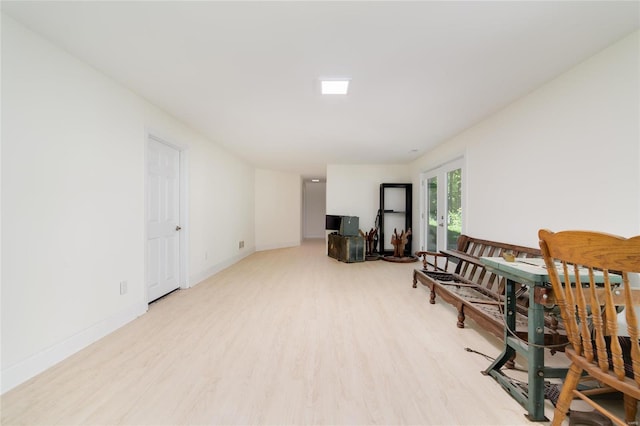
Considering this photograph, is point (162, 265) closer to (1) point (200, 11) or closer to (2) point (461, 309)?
(1) point (200, 11)

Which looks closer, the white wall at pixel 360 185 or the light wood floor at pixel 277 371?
the light wood floor at pixel 277 371

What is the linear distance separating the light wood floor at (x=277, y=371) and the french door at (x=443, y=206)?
6.26ft

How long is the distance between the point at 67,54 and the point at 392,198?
6154 millimetres

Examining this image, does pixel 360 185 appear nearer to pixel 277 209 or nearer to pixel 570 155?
pixel 277 209

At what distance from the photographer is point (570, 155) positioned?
7.47ft

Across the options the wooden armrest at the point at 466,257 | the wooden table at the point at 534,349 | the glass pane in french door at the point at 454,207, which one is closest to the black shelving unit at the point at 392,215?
the glass pane in french door at the point at 454,207

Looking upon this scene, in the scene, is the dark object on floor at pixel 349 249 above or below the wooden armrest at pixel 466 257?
below

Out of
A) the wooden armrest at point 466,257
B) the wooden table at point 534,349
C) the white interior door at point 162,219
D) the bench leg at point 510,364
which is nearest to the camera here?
the wooden table at point 534,349

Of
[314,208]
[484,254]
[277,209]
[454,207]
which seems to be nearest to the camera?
[484,254]

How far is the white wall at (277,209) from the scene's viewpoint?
7406mm

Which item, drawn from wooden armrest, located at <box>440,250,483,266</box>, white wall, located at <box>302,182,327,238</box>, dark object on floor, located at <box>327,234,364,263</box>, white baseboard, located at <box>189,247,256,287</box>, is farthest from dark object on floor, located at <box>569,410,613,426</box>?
white wall, located at <box>302,182,327,238</box>

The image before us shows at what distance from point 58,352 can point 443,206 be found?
535cm

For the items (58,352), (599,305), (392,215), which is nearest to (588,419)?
(599,305)

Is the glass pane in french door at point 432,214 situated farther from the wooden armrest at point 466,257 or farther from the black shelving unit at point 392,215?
the wooden armrest at point 466,257
